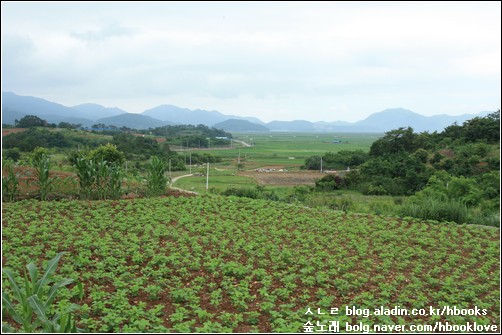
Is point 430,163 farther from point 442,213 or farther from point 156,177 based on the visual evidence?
point 156,177

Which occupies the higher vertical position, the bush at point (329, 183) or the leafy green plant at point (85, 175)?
the leafy green plant at point (85, 175)

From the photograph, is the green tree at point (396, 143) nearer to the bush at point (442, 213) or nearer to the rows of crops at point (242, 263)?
the bush at point (442, 213)

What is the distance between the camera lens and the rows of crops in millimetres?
4191

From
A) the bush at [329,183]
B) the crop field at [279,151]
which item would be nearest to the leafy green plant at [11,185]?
the bush at [329,183]

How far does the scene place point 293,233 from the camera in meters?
7.50

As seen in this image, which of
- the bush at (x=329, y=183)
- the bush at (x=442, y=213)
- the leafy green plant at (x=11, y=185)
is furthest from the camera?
the bush at (x=329, y=183)

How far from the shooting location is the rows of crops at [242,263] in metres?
4.19

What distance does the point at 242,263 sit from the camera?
5.79 meters

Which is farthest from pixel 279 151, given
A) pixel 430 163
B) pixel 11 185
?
pixel 11 185

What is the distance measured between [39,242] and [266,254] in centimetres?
339

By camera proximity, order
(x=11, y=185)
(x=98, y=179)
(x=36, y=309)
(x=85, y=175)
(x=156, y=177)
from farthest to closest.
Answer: (x=156, y=177) < (x=98, y=179) < (x=85, y=175) < (x=11, y=185) < (x=36, y=309)

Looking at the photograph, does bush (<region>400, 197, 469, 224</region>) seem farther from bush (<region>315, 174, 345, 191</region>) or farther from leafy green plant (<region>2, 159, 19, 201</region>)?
bush (<region>315, 174, 345, 191</region>)

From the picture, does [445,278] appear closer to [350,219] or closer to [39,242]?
[350,219]

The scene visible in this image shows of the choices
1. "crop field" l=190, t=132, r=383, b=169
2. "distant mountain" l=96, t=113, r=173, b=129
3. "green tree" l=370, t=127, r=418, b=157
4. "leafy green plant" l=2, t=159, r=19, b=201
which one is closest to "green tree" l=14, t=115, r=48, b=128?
"crop field" l=190, t=132, r=383, b=169
